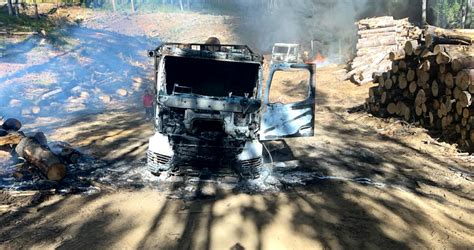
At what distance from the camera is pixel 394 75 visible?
39.4 ft

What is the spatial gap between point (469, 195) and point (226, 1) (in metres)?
52.3

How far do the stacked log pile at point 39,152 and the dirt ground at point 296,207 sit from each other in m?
0.57

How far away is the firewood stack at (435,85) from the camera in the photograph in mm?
9164

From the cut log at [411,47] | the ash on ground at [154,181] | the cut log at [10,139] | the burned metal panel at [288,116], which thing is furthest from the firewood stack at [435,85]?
the cut log at [10,139]

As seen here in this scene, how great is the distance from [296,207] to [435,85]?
19.7ft

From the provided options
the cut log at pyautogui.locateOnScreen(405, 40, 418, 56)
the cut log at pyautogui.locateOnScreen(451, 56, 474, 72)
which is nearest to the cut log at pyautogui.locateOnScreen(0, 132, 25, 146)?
the cut log at pyautogui.locateOnScreen(451, 56, 474, 72)

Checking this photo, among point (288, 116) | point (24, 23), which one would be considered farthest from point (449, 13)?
point (24, 23)

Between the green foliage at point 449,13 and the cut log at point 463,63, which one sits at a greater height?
the green foliage at point 449,13

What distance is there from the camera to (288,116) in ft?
26.0

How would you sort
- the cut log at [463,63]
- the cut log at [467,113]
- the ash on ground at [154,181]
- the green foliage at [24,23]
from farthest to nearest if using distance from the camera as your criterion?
1. the green foliage at [24,23]
2. the cut log at [463,63]
3. the cut log at [467,113]
4. the ash on ground at [154,181]

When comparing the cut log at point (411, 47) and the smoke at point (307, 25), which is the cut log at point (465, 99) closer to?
the cut log at point (411, 47)

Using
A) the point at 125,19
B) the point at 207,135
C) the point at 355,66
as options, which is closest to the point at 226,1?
the point at 125,19

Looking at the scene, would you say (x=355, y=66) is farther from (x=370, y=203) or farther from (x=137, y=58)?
(x=370, y=203)

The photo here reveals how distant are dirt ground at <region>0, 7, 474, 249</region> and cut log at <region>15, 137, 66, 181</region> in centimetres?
52
